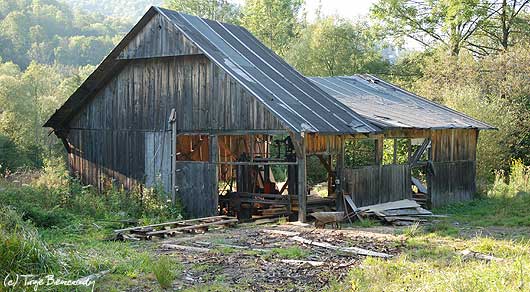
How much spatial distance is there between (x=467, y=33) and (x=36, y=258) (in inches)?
1338

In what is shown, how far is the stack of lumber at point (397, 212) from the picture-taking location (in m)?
17.9

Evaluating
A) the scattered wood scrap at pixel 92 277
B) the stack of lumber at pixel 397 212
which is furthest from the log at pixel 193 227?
the scattered wood scrap at pixel 92 277

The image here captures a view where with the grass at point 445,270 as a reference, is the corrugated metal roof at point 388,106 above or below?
above

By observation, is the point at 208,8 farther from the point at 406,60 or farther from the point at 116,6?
the point at 116,6

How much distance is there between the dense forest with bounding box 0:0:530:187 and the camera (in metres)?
29.1

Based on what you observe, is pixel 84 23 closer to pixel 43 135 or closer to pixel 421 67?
pixel 43 135

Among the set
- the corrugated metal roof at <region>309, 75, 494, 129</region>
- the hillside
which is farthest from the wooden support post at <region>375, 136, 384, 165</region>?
the hillside

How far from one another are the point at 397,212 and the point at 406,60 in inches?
938

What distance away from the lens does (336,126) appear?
56.6 feet

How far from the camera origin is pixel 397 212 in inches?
742

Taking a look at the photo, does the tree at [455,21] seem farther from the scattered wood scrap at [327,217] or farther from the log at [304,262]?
the log at [304,262]

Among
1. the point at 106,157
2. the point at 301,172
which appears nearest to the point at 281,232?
the point at 301,172

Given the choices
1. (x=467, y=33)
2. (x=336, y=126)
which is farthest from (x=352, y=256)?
(x=467, y=33)

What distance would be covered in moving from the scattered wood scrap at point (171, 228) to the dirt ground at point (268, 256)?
0.99ft
